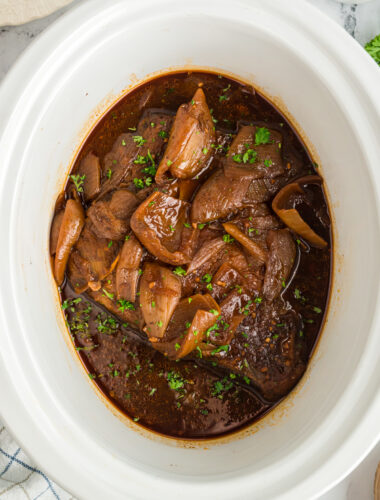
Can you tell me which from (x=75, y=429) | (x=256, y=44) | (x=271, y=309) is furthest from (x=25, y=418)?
(x=256, y=44)

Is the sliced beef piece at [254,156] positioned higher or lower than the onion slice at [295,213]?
higher

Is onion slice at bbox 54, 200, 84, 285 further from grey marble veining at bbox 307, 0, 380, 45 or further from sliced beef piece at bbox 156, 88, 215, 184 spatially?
grey marble veining at bbox 307, 0, 380, 45

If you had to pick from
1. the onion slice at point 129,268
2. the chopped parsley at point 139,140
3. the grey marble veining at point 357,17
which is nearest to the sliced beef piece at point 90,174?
the chopped parsley at point 139,140

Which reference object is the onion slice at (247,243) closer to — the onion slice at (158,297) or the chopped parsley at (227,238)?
the chopped parsley at (227,238)

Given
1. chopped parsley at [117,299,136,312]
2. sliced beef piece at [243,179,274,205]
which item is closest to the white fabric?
sliced beef piece at [243,179,274,205]

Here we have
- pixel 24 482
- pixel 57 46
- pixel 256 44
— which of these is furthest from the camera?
pixel 24 482

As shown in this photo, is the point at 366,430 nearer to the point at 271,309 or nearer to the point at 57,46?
the point at 271,309
